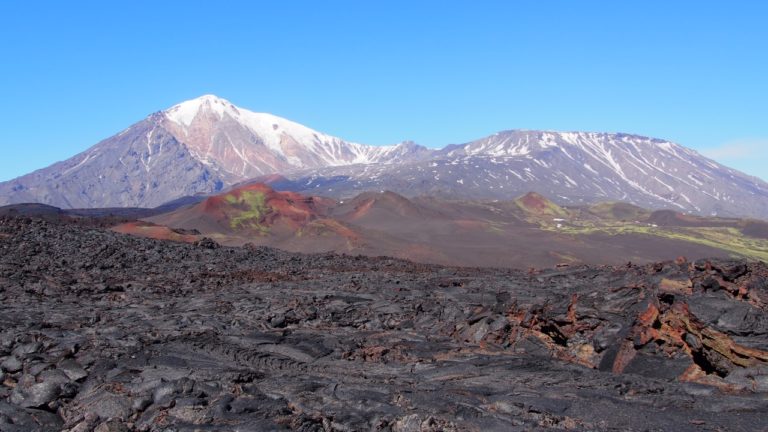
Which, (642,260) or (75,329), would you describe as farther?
(642,260)

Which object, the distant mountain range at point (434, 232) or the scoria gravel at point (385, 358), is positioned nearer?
the scoria gravel at point (385, 358)

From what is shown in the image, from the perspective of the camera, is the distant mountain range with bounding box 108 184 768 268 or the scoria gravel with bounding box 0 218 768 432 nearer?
the scoria gravel with bounding box 0 218 768 432

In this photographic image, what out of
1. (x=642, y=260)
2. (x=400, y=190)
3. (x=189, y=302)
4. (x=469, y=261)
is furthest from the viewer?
(x=400, y=190)

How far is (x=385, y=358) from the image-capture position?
13367mm

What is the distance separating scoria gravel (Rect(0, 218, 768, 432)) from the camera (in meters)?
9.85

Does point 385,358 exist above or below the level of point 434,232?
below

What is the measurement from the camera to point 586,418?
9.62 m

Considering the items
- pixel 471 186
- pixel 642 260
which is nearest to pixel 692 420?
pixel 642 260

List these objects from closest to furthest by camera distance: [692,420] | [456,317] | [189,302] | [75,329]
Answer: [692,420]
[75,329]
[456,317]
[189,302]

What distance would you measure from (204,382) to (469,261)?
38912 millimetres

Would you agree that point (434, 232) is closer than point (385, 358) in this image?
No

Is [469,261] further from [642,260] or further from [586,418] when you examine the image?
[586,418]

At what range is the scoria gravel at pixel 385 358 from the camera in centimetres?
985

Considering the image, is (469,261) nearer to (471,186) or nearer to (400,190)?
(400,190)
